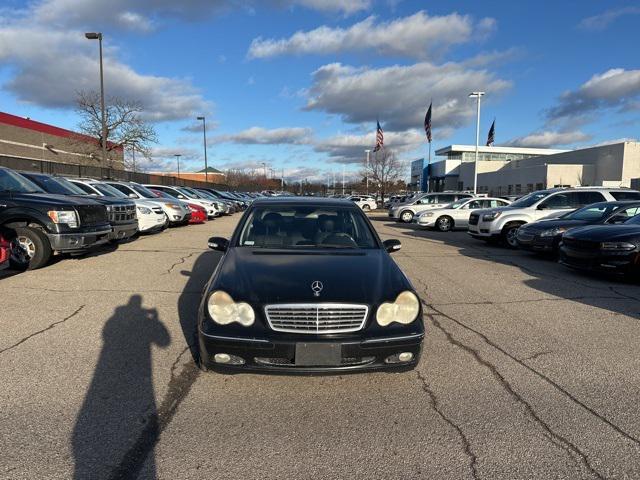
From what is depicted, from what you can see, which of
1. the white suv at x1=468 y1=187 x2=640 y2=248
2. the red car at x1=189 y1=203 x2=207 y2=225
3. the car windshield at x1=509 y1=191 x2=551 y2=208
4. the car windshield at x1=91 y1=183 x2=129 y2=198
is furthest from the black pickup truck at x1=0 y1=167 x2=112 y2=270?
the car windshield at x1=509 y1=191 x2=551 y2=208

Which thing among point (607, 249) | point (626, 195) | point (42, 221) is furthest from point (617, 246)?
point (42, 221)

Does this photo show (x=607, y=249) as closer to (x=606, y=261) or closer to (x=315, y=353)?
(x=606, y=261)

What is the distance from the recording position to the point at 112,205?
1080 centimetres

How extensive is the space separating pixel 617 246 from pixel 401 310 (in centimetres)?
605

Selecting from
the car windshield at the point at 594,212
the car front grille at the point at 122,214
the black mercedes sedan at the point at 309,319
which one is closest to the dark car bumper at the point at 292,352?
the black mercedes sedan at the point at 309,319

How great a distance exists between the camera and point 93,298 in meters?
6.47

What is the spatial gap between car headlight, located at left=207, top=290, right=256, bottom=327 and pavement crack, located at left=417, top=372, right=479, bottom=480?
1512 millimetres

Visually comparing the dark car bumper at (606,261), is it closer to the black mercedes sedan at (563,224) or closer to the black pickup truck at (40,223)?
the black mercedes sedan at (563,224)

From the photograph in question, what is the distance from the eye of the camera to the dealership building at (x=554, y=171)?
42938 mm

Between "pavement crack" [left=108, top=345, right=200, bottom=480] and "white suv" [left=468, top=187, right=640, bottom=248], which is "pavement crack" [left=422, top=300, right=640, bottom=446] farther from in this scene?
"white suv" [left=468, top=187, right=640, bottom=248]

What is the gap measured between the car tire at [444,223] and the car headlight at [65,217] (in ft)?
50.1

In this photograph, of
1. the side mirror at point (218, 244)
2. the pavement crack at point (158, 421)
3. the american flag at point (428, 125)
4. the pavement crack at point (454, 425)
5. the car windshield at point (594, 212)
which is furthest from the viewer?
the american flag at point (428, 125)

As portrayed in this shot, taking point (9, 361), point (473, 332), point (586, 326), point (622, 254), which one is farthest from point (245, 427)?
point (622, 254)

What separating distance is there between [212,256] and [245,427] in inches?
309
